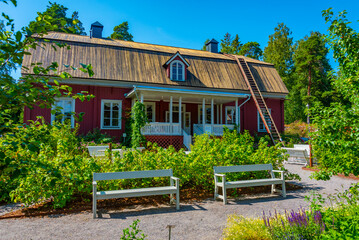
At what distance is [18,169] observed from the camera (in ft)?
5.75

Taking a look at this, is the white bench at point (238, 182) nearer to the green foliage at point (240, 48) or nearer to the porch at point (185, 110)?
the porch at point (185, 110)

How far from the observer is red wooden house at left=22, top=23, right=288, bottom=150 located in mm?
14906

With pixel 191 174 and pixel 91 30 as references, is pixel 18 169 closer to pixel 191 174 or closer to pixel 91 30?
pixel 191 174

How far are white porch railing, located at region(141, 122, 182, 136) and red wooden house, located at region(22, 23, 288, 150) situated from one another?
57mm

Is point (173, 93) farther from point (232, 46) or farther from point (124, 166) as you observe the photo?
point (232, 46)

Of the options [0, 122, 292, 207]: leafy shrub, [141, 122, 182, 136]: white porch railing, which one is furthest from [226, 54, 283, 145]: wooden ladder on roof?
[0, 122, 292, 207]: leafy shrub

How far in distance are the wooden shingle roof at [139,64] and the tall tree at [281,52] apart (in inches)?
855

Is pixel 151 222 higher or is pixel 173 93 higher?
pixel 173 93

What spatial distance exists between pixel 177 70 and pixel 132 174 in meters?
12.6

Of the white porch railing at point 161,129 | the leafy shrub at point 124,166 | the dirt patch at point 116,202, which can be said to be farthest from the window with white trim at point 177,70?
the dirt patch at point 116,202

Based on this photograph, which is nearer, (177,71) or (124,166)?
(124,166)

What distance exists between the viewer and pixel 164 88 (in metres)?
14.8

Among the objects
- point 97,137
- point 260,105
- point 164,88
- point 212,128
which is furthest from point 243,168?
point 260,105

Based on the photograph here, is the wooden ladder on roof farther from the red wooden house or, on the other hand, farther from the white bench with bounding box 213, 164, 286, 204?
the white bench with bounding box 213, 164, 286, 204
